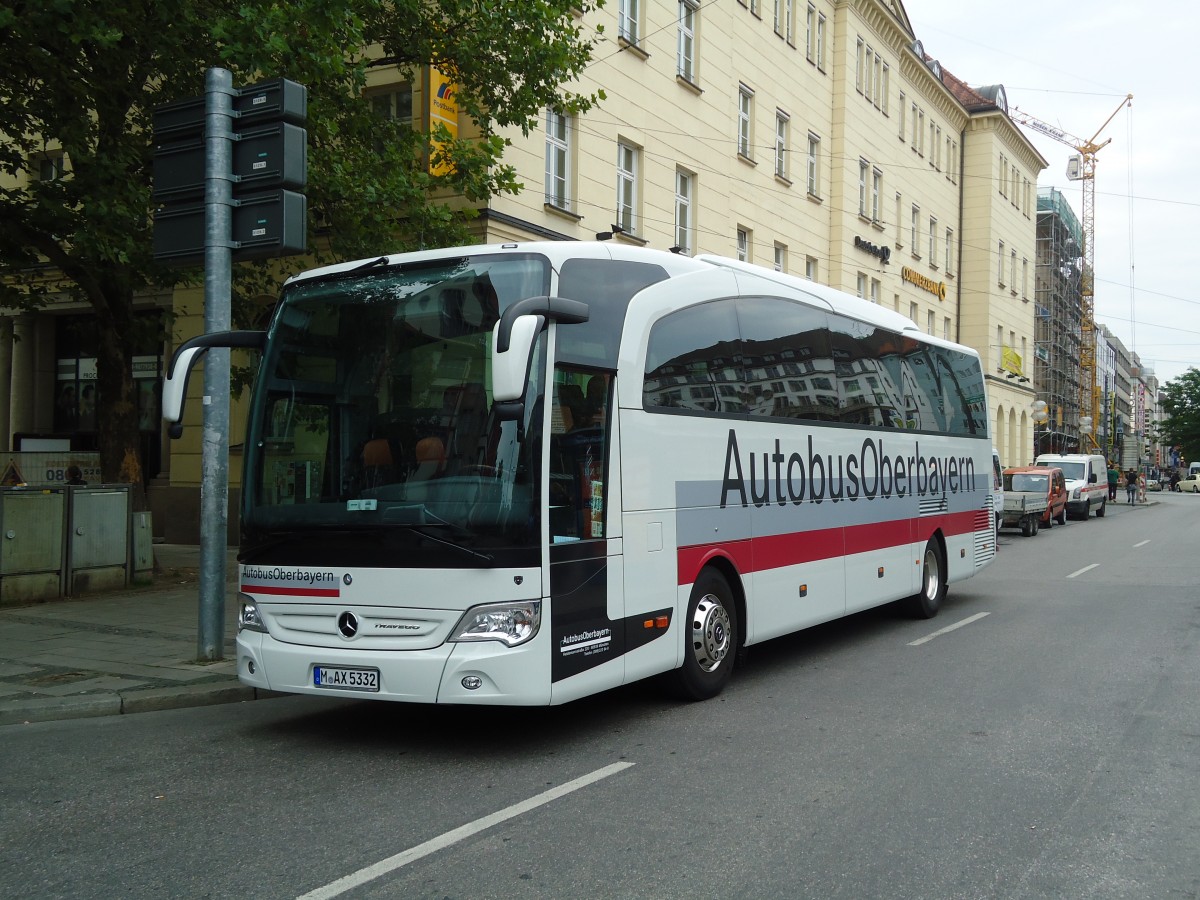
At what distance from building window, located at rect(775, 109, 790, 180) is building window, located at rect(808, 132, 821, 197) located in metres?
1.88

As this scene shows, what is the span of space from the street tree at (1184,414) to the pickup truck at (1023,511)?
83.2 metres

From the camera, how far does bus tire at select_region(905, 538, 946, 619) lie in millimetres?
12562

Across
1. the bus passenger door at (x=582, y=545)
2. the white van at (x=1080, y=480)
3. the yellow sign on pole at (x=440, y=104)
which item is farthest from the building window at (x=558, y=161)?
the white van at (x=1080, y=480)

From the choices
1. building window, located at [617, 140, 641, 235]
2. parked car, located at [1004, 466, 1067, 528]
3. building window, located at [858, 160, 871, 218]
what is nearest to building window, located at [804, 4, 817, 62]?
building window, located at [858, 160, 871, 218]

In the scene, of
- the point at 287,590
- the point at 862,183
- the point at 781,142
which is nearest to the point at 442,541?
the point at 287,590

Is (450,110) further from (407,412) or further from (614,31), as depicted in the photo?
(407,412)

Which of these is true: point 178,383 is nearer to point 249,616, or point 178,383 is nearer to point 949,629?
point 249,616

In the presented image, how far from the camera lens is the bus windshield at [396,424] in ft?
20.6

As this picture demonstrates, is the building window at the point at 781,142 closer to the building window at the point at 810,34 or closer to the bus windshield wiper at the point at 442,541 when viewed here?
the building window at the point at 810,34

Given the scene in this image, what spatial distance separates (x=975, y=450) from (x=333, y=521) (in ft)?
34.1

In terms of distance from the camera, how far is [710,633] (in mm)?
8094

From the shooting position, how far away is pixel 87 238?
11859 mm

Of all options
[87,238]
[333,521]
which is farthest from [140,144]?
[333,521]

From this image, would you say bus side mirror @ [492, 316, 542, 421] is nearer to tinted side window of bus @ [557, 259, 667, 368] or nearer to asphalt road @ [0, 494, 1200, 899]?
tinted side window of bus @ [557, 259, 667, 368]
